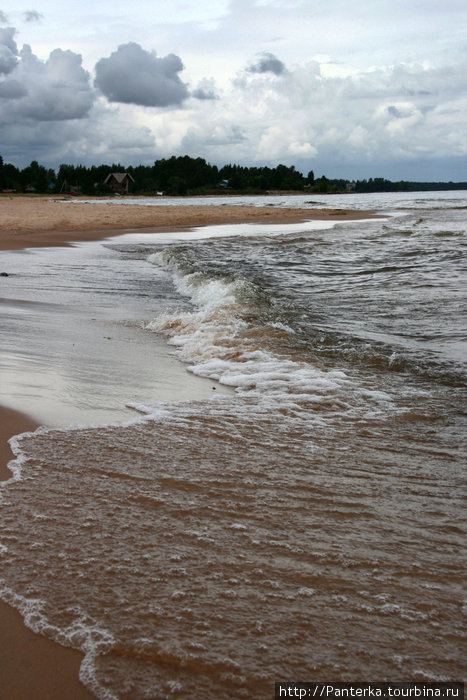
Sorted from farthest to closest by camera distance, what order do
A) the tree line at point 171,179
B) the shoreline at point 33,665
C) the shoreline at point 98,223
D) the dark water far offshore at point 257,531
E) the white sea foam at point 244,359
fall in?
1. the tree line at point 171,179
2. the shoreline at point 98,223
3. the white sea foam at point 244,359
4. the dark water far offshore at point 257,531
5. the shoreline at point 33,665

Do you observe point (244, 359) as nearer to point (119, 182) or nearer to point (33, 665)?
point (33, 665)

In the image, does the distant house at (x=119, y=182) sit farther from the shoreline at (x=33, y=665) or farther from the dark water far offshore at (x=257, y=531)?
the shoreline at (x=33, y=665)

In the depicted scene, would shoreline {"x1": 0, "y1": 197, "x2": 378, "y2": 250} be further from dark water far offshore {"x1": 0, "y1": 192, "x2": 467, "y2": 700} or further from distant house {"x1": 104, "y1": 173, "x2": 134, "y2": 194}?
distant house {"x1": 104, "y1": 173, "x2": 134, "y2": 194}

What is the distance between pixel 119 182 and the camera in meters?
109

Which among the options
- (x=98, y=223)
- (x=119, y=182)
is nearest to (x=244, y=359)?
(x=98, y=223)

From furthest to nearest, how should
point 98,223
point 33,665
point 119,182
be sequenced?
point 119,182, point 98,223, point 33,665

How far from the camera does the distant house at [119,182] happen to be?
10944 centimetres

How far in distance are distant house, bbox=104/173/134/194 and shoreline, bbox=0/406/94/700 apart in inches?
4491

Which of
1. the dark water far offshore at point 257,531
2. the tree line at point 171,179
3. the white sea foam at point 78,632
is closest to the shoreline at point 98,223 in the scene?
the dark water far offshore at point 257,531

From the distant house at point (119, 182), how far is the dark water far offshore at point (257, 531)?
111m

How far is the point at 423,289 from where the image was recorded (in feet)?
34.4

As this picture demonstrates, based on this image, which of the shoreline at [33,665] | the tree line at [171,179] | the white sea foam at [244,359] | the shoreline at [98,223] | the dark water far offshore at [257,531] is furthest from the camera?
the tree line at [171,179]

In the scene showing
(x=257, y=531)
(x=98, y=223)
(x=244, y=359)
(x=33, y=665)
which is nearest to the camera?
(x=33, y=665)

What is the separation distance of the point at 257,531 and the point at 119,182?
114 m
